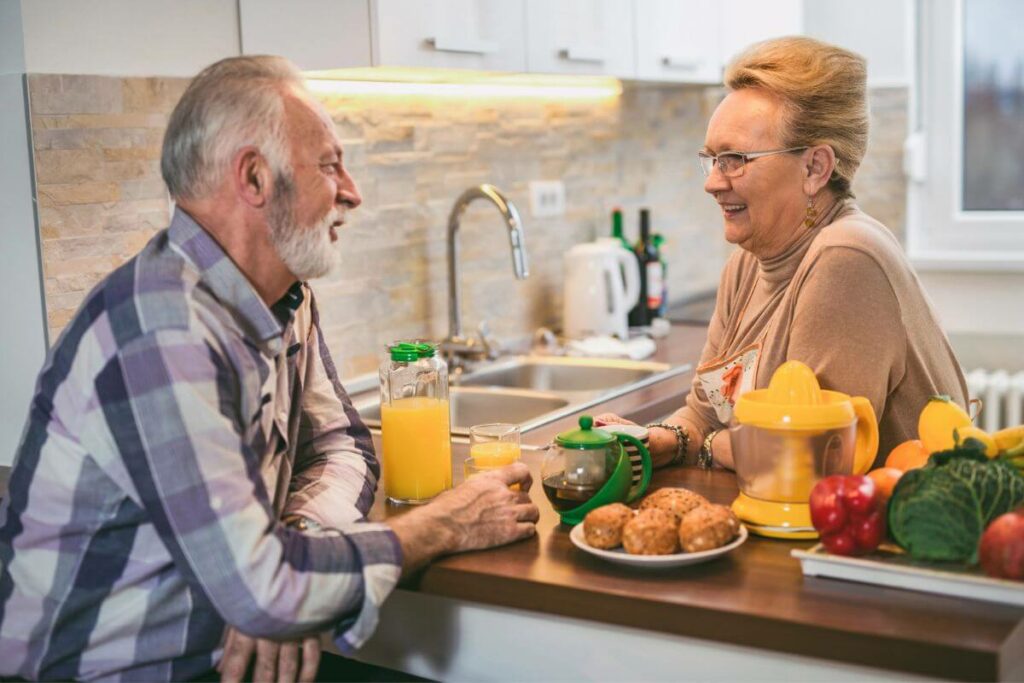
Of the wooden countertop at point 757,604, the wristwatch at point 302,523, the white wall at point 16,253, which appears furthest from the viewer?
the white wall at point 16,253

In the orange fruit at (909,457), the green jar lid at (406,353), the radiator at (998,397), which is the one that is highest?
the green jar lid at (406,353)

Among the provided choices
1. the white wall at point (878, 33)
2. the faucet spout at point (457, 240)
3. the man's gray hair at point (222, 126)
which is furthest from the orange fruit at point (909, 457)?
the white wall at point (878, 33)

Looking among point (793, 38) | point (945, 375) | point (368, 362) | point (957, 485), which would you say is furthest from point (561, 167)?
point (957, 485)

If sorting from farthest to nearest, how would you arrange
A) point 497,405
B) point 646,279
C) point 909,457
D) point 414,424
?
point 646,279, point 497,405, point 414,424, point 909,457

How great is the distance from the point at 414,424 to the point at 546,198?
1786 mm

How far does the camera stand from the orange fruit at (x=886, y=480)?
56.1 inches

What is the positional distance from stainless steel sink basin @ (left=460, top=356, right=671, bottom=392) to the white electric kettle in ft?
0.74

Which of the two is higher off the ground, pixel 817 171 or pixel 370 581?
pixel 817 171

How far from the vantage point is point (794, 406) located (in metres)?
1.48

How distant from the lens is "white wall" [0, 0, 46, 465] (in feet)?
6.53

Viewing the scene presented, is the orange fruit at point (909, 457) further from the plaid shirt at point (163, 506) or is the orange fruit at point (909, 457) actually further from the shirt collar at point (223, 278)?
the shirt collar at point (223, 278)

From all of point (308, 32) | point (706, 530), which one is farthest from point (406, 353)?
point (308, 32)

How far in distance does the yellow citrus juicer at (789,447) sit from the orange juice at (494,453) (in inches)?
15.3

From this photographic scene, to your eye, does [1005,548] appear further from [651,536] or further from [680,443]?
[680,443]
